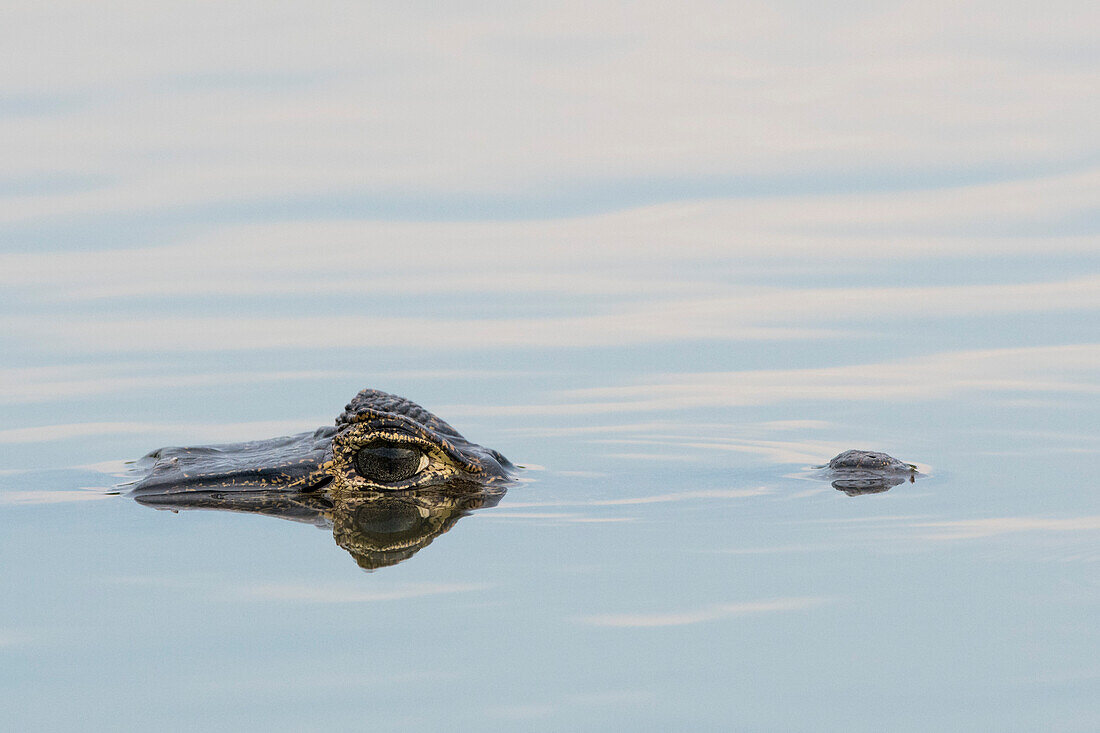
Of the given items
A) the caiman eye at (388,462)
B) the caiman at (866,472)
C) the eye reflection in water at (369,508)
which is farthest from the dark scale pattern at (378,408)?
the caiman at (866,472)

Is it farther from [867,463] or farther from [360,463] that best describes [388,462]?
[867,463]

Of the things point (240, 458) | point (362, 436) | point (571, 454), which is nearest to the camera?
point (362, 436)

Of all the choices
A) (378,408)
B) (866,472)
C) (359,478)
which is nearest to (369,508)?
(359,478)

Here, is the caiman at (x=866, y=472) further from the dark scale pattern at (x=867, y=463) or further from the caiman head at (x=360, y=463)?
the caiman head at (x=360, y=463)

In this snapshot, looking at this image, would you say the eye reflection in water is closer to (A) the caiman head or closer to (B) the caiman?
(A) the caiman head

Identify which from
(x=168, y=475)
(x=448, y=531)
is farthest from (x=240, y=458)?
(x=448, y=531)

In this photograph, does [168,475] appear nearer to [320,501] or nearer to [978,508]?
[320,501]

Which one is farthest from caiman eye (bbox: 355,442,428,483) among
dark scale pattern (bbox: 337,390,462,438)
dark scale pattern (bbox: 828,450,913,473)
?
dark scale pattern (bbox: 828,450,913,473)
